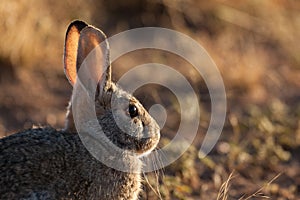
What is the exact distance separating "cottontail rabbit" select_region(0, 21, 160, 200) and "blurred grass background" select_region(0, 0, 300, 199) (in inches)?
15.2

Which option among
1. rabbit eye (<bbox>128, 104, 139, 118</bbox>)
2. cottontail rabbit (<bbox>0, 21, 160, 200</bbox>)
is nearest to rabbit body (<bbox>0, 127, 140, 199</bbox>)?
cottontail rabbit (<bbox>0, 21, 160, 200</bbox>)

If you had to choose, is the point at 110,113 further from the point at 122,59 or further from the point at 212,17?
the point at 212,17

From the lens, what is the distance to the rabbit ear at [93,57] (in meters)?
5.23

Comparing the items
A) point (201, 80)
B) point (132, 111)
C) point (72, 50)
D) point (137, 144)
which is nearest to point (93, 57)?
point (72, 50)

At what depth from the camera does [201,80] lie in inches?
343

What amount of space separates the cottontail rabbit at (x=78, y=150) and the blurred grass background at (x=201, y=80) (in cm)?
39

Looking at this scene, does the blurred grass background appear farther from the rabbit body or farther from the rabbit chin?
the rabbit body

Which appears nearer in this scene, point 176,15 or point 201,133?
point 201,133

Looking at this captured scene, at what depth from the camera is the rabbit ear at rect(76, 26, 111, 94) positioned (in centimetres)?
523

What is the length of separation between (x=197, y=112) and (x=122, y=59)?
1765 millimetres

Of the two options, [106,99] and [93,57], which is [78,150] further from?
[93,57]

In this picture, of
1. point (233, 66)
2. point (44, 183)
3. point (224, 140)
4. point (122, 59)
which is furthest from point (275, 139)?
point (44, 183)

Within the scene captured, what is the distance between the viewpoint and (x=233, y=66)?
9.05 metres

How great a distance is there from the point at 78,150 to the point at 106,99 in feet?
1.44
